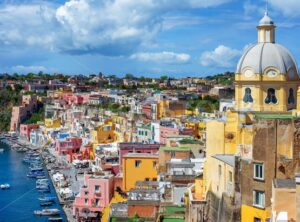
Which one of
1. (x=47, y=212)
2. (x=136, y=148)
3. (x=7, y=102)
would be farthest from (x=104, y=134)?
(x=7, y=102)

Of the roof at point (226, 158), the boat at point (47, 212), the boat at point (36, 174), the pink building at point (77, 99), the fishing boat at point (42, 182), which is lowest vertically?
the boat at point (47, 212)

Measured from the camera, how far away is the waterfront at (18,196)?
3862cm

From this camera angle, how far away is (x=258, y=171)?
13.1 m

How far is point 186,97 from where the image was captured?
3442 inches

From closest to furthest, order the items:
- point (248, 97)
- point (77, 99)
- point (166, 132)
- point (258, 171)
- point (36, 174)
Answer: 1. point (258, 171)
2. point (248, 97)
3. point (166, 132)
4. point (36, 174)
5. point (77, 99)

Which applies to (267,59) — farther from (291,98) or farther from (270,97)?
(291,98)

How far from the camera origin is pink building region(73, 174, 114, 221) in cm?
3416

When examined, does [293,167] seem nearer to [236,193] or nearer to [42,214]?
[236,193]

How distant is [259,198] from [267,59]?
726cm

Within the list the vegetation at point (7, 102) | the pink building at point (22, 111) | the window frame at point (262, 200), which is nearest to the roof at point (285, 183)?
the window frame at point (262, 200)

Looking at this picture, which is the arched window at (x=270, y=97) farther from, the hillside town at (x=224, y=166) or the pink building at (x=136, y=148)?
the pink building at (x=136, y=148)

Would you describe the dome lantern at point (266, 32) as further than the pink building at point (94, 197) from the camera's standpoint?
No

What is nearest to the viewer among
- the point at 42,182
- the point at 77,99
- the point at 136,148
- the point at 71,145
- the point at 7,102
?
the point at 136,148

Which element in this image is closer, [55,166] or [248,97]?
[248,97]
